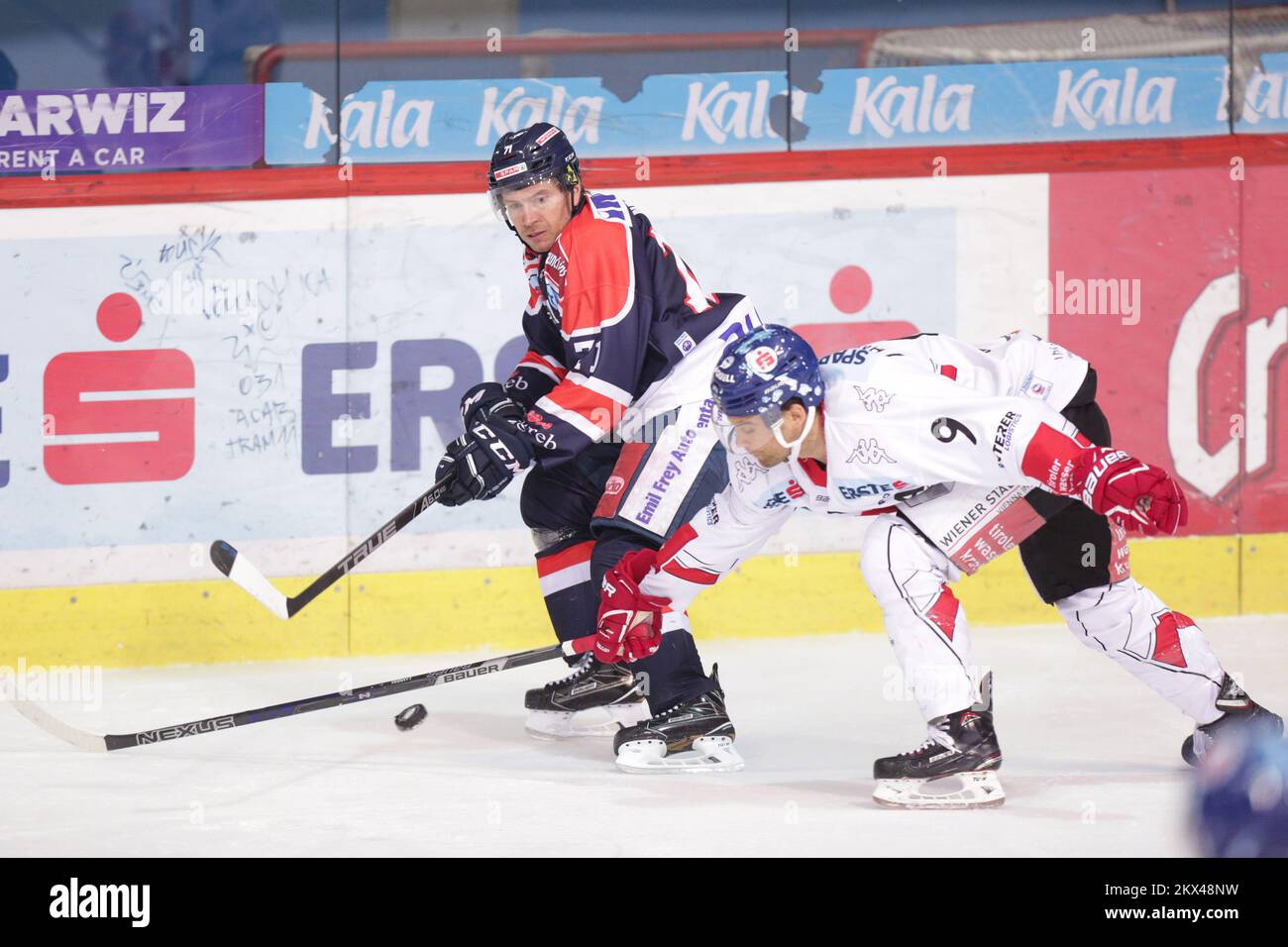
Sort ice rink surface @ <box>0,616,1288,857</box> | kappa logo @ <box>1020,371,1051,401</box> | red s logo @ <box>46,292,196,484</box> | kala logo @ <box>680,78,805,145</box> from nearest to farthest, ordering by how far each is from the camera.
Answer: ice rink surface @ <box>0,616,1288,857</box> < kappa logo @ <box>1020,371,1051,401</box> < red s logo @ <box>46,292,196,484</box> < kala logo @ <box>680,78,805,145</box>

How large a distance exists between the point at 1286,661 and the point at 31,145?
12.0 ft

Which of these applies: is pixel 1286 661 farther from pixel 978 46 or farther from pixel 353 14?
pixel 353 14

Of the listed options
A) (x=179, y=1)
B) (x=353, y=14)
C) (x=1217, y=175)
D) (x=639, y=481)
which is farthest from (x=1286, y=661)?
(x=179, y=1)

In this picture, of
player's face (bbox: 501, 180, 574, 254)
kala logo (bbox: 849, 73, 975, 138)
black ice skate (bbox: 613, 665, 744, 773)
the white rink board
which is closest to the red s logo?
the white rink board

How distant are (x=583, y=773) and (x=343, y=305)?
183 cm

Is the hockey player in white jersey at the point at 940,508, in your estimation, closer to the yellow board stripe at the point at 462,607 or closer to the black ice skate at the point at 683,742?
the black ice skate at the point at 683,742

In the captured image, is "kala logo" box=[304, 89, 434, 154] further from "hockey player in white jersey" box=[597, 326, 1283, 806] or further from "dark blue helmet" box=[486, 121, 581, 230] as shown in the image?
"hockey player in white jersey" box=[597, 326, 1283, 806]

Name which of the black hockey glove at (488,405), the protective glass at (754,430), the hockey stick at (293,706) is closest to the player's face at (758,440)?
the protective glass at (754,430)

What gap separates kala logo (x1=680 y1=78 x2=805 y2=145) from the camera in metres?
4.88

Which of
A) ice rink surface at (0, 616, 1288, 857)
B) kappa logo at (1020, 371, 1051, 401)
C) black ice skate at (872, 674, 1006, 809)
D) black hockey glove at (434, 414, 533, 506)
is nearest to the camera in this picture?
ice rink surface at (0, 616, 1288, 857)

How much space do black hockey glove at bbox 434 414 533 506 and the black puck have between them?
2.25 ft

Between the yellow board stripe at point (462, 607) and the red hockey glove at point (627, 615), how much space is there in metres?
1.54

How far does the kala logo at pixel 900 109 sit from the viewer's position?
4.91 metres

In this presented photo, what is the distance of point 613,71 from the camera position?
4883 millimetres
